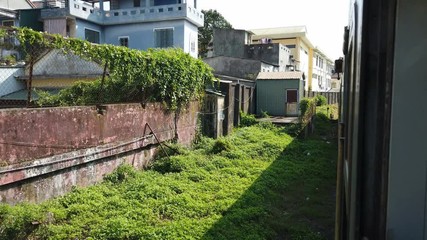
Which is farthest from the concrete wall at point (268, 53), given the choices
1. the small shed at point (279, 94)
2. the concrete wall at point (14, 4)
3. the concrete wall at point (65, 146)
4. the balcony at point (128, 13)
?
the concrete wall at point (65, 146)

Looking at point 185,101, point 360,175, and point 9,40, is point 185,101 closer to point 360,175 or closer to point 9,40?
point 9,40

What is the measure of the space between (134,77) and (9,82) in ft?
28.5

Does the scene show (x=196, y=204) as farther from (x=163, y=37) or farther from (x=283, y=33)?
(x=283, y=33)

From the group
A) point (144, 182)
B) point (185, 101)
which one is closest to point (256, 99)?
point (185, 101)

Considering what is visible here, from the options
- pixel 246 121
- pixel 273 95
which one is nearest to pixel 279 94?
pixel 273 95

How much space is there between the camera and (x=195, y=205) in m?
5.89

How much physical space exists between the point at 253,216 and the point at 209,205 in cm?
78

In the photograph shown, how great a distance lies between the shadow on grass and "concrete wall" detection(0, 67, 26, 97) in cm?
1075

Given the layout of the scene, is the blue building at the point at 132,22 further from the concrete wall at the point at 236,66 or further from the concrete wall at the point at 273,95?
the concrete wall at the point at 273,95

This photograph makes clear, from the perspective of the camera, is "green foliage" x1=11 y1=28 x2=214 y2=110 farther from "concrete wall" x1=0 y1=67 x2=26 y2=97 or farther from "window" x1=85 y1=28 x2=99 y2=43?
"window" x1=85 y1=28 x2=99 y2=43

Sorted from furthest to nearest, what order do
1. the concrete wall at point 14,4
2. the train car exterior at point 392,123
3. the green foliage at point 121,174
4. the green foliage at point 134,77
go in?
the concrete wall at point 14,4 → the green foliage at point 134,77 → the green foliage at point 121,174 → the train car exterior at point 392,123

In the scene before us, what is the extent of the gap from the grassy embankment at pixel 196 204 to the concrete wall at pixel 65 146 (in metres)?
0.27

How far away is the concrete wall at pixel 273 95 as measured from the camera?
724 inches

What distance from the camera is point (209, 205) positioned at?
5.96 metres
